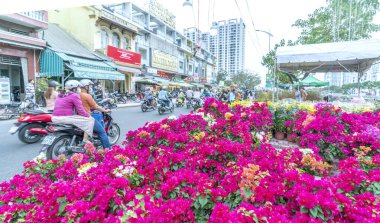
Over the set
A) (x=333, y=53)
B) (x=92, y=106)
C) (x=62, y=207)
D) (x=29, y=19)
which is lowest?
(x=62, y=207)

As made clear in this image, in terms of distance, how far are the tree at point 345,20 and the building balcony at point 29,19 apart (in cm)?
1722

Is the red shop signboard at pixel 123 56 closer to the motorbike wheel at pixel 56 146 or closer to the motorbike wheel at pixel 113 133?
the motorbike wheel at pixel 113 133

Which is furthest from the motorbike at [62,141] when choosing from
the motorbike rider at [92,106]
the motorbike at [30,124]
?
the motorbike at [30,124]

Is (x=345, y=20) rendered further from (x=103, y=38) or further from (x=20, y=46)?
(x=20, y=46)

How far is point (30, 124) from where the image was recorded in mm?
5160

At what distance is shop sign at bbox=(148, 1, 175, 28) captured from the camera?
30.0 metres

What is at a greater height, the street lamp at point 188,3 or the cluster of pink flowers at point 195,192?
the street lamp at point 188,3

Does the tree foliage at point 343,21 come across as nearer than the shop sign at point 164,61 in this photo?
Yes

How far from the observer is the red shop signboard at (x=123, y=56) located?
19.2 metres

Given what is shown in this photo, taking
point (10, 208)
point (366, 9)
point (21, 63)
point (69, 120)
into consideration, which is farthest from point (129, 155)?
point (366, 9)

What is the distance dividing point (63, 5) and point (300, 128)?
3887 mm

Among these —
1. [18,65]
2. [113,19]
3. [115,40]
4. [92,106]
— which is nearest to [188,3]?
[92,106]

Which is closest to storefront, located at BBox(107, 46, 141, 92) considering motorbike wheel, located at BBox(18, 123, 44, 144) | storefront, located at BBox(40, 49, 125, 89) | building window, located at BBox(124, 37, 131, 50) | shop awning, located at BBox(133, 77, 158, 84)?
shop awning, located at BBox(133, 77, 158, 84)

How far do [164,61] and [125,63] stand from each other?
32.1ft
